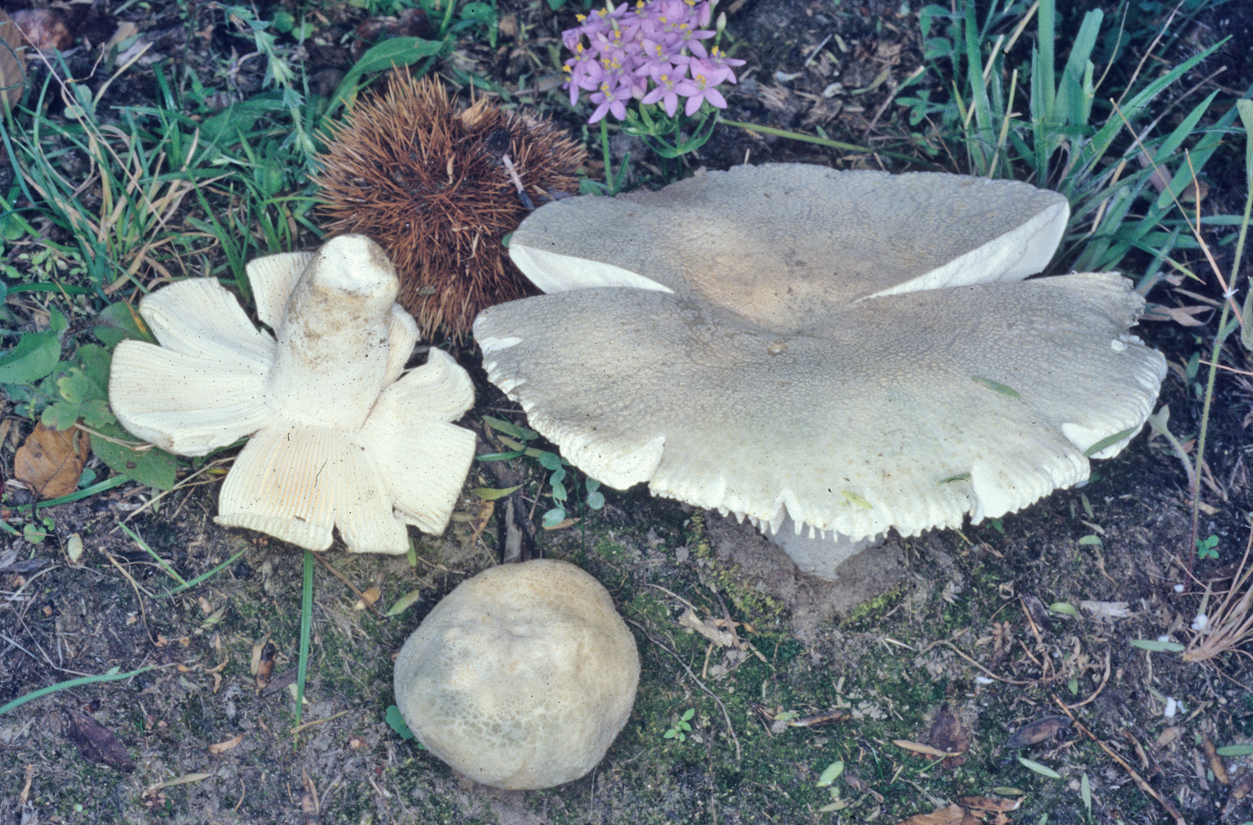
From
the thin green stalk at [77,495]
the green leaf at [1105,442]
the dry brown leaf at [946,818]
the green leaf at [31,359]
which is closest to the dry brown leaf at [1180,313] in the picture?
the green leaf at [1105,442]

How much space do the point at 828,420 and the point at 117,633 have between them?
104 inches

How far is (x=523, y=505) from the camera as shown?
3.45 m

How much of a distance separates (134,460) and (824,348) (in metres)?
2.58

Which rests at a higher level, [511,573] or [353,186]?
[353,186]

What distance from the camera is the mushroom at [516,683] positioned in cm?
262

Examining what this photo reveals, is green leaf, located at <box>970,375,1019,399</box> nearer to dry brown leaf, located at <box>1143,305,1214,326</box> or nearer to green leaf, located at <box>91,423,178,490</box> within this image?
dry brown leaf, located at <box>1143,305,1214,326</box>

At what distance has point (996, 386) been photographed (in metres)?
2.57

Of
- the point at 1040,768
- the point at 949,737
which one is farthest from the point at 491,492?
the point at 1040,768

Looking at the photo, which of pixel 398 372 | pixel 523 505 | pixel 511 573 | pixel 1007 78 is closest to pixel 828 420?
pixel 511 573

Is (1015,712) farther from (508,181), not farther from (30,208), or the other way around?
(30,208)

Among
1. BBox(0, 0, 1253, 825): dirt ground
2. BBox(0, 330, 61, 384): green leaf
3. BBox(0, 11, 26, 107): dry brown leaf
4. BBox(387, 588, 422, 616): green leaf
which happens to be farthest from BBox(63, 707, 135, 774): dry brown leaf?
BBox(0, 11, 26, 107): dry brown leaf

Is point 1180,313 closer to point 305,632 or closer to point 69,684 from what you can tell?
point 305,632

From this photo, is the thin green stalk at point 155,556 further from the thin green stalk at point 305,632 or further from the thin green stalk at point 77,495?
the thin green stalk at point 305,632

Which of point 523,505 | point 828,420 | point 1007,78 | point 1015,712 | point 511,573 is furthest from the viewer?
point 1007,78
